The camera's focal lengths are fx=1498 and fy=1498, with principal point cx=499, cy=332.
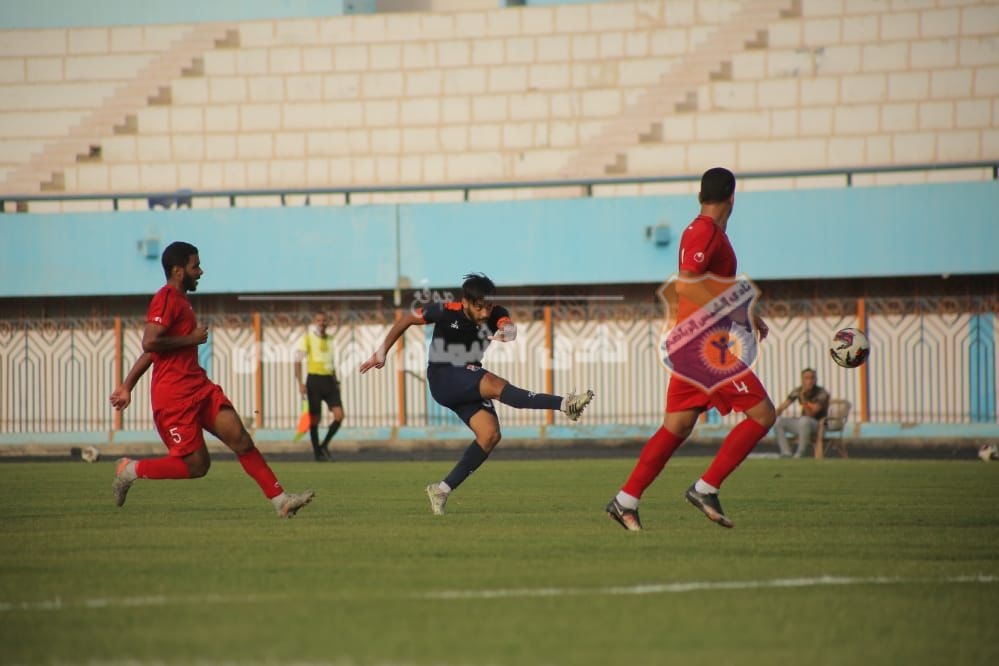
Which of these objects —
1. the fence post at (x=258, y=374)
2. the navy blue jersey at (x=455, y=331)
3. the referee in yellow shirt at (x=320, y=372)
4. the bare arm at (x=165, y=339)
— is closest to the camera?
the bare arm at (x=165, y=339)

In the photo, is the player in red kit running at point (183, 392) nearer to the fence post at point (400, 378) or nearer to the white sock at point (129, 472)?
the white sock at point (129, 472)

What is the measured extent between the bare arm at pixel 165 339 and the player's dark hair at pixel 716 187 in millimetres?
3389

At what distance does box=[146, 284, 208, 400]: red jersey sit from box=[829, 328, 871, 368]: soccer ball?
523cm

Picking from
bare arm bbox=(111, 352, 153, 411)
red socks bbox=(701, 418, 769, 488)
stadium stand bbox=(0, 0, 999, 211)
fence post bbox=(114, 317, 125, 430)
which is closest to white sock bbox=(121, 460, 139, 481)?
bare arm bbox=(111, 352, 153, 411)

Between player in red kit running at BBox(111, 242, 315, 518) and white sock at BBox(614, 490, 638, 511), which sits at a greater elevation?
player in red kit running at BBox(111, 242, 315, 518)

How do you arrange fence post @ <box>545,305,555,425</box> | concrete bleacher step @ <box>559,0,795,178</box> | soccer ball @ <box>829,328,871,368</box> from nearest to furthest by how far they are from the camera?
soccer ball @ <box>829,328,871,368</box>, fence post @ <box>545,305,555,425</box>, concrete bleacher step @ <box>559,0,795,178</box>

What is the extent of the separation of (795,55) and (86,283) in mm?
14425

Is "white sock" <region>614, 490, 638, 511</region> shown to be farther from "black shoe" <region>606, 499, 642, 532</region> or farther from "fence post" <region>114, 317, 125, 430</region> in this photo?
"fence post" <region>114, 317, 125, 430</region>

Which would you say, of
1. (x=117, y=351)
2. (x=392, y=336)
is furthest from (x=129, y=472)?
(x=117, y=351)

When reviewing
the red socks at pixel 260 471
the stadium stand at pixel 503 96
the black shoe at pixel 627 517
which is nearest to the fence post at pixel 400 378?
the stadium stand at pixel 503 96

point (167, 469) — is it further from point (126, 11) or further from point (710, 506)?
point (126, 11)

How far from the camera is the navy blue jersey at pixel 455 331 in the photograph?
36.8 ft

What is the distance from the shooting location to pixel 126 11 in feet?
110

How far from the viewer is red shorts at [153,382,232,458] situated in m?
10.1
